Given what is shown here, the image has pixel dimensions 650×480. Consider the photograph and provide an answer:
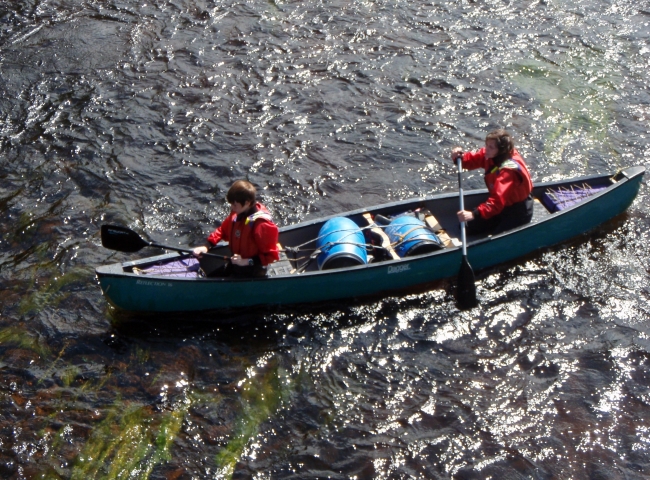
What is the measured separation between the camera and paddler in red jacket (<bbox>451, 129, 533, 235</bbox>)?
29.2 ft

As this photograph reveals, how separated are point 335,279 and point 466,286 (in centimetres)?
156

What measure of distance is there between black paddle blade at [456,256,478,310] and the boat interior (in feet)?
1.46

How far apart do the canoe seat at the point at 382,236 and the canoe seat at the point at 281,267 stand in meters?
1.13

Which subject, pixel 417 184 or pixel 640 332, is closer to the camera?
pixel 640 332

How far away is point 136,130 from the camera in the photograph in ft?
38.9

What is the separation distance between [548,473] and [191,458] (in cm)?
348

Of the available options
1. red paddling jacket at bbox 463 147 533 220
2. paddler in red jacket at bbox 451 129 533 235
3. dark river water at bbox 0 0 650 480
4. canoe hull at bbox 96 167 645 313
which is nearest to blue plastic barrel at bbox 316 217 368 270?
canoe hull at bbox 96 167 645 313

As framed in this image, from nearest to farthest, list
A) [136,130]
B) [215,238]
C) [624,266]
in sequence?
[215,238], [624,266], [136,130]

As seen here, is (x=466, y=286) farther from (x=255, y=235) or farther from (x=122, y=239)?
(x=122, y=239)

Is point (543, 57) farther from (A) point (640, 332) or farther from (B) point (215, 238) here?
(B) point (215, 238)

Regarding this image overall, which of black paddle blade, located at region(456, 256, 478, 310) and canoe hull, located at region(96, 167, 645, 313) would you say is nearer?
canoe hull, located at region(96, 167, 645, 313)

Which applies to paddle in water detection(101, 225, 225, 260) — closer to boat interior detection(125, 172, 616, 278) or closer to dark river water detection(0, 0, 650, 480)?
boat interior detection(125, 172, 616, 278)

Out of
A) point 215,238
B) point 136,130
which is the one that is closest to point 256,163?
point 136,130

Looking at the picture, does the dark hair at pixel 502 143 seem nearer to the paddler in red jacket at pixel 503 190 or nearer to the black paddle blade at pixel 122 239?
the paddler in red jacket at pixel 503 190
